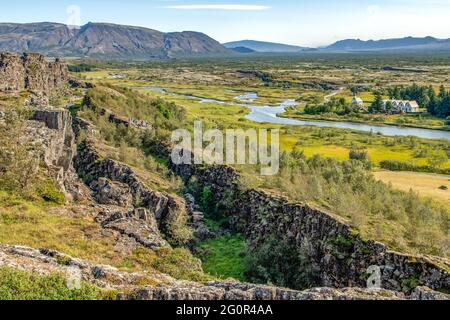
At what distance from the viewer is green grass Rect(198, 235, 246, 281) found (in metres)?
38.8

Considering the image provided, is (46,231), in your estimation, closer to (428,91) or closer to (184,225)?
(184,225)

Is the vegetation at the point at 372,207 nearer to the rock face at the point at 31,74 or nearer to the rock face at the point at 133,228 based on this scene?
the rock face at the point at 133,228

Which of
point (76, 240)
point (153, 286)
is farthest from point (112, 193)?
point (153, 286)

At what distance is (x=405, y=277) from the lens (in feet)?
100

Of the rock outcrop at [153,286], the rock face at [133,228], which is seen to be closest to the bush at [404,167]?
the rock face at [133,228]

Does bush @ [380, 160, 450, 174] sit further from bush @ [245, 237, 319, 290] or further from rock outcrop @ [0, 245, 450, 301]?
rock outcrop @ [0, 245, 450, 301]

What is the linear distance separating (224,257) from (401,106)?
15350 cm

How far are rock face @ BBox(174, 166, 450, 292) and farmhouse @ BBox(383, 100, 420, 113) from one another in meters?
137


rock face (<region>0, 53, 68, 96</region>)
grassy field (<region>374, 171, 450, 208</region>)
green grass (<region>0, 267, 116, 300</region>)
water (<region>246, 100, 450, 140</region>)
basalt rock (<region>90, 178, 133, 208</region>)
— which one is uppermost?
rock face (<region>0, 53, 68, 96</region>)

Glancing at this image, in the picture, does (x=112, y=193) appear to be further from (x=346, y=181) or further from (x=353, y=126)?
(x=353, y=126)

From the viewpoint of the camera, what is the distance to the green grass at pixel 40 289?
17516 mm

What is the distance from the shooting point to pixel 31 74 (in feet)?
333

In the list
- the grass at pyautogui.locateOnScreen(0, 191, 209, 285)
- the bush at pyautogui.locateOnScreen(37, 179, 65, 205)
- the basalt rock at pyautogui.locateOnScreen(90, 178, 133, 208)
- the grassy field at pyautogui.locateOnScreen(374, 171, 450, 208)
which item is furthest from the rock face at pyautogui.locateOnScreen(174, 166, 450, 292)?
the grassy field at pyautogui.locateOnScreen(374, 171, 450, 208)

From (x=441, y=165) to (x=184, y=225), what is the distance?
2604 inches
